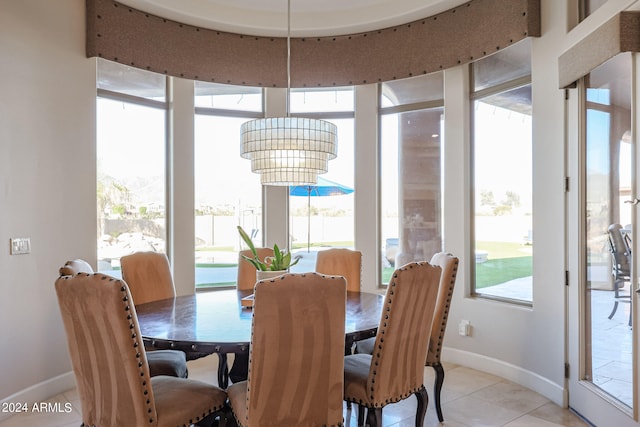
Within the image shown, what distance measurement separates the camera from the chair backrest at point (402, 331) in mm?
2010

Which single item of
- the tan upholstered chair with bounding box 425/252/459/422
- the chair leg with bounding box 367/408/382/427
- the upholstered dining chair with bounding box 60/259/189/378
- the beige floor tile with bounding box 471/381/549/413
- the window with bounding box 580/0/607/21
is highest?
the window with bounding box 580/0/607/21

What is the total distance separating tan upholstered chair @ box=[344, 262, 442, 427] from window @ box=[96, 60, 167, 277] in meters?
2.66

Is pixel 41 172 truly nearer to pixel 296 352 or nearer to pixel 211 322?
pixel 211 322

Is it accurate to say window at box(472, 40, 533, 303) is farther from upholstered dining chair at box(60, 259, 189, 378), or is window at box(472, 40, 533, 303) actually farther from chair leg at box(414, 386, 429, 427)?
upholstered dining chair at box(60, 259, 189, 378)

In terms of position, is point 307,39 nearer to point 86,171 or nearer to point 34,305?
point 86,171

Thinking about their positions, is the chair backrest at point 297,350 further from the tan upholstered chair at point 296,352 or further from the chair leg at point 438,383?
the chair leg at point 438,383

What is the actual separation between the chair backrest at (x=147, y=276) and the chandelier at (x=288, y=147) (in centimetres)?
108

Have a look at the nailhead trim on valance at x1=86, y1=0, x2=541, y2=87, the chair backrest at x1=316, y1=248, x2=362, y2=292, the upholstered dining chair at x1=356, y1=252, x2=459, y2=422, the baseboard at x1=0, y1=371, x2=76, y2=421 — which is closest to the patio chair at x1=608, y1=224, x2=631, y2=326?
the upholstered dining chair at x1=356, y1=252, x2=459, y2=422

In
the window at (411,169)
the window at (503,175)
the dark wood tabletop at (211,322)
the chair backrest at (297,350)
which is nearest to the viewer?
the chair backrest at (297,350)

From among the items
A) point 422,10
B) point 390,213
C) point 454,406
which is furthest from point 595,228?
point 422,10

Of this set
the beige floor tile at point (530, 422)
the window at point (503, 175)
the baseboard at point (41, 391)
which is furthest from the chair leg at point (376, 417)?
the baseboard at point (41, 391)

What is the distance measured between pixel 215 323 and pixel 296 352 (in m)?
0.75

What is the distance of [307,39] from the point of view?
4.39m

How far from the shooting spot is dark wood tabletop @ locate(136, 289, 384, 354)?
1950mm
